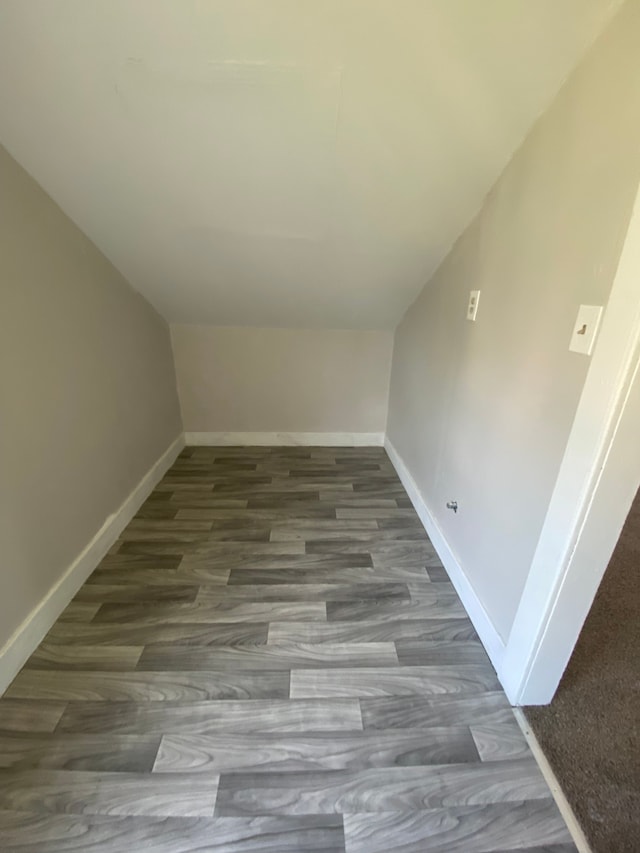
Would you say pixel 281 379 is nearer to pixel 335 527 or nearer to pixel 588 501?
pixel 335 527

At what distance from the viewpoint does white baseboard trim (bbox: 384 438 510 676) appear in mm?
1467

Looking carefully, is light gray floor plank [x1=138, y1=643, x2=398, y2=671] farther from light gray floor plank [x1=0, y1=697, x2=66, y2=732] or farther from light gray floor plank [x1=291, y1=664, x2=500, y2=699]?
light gray floor plank [x1=0, y1=697, x2=66, y2=732]

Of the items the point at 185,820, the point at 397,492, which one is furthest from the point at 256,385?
the point at 185,820

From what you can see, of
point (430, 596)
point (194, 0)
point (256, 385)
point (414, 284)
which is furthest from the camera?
point (256, 385)

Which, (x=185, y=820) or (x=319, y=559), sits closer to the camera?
(x=185, y=820)

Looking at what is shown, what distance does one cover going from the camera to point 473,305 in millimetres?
1679

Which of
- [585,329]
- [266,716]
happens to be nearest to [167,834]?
[266,716]

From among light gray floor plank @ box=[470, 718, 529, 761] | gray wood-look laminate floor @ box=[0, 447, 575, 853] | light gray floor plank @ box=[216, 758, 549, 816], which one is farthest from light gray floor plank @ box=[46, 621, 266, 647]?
light gray floor plank @ box=[470, 718, 529, 761]

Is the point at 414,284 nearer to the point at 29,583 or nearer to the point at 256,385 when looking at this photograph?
the point at 256,385

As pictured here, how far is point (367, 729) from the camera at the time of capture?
49.6 inches

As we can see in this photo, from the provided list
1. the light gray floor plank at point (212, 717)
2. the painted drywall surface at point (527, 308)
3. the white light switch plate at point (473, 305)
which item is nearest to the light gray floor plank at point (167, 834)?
the light gray floor plank at point (212, 717)

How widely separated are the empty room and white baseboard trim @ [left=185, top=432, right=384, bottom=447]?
3.59 ft

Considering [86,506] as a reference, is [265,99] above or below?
above

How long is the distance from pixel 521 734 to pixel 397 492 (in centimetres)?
148
